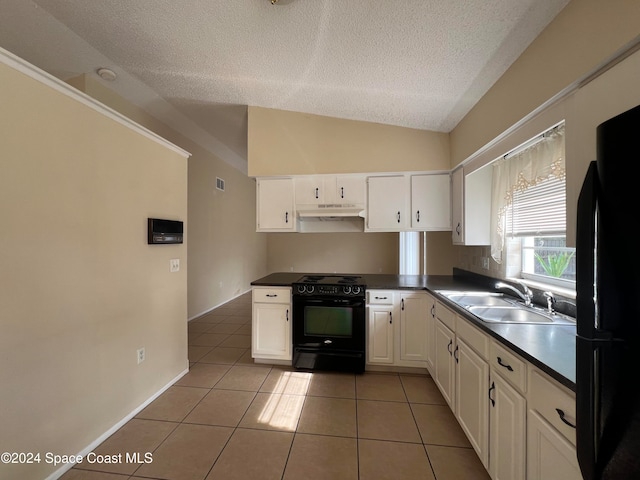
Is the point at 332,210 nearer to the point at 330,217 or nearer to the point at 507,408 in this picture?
the point at 330,217

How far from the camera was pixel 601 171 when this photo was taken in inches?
23.2

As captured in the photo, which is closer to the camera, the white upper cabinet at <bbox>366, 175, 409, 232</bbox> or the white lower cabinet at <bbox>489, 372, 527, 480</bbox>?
the white lower cabinet at <bbox>489, 372, 527, 480</bbox>

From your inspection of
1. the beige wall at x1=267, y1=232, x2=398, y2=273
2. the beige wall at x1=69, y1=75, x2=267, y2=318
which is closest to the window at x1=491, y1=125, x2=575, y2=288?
the beige wall at x1=267, y1=232, x2=398, y2=273

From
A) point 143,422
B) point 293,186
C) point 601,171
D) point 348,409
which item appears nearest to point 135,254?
point 143,422

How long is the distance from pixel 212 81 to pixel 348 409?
3.33 m

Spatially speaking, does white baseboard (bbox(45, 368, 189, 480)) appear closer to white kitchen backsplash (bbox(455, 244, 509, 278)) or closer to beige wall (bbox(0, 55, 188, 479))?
beige wall (bbox(0, 55, 188, 479))

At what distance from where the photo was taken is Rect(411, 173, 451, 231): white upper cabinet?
284 centimetres

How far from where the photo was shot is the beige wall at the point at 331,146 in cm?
288

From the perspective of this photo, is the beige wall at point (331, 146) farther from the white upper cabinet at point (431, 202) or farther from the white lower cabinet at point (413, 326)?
the white lower cabinet at point (413, 326)

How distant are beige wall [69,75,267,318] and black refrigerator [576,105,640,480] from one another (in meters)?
3.89

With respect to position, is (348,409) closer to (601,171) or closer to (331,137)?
(601,171)

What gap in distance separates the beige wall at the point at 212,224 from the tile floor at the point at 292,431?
212cm

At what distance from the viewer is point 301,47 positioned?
1907mm

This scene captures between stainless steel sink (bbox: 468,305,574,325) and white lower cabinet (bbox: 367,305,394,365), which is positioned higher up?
stainless steel sink (bbox: 468,305,574,325)
